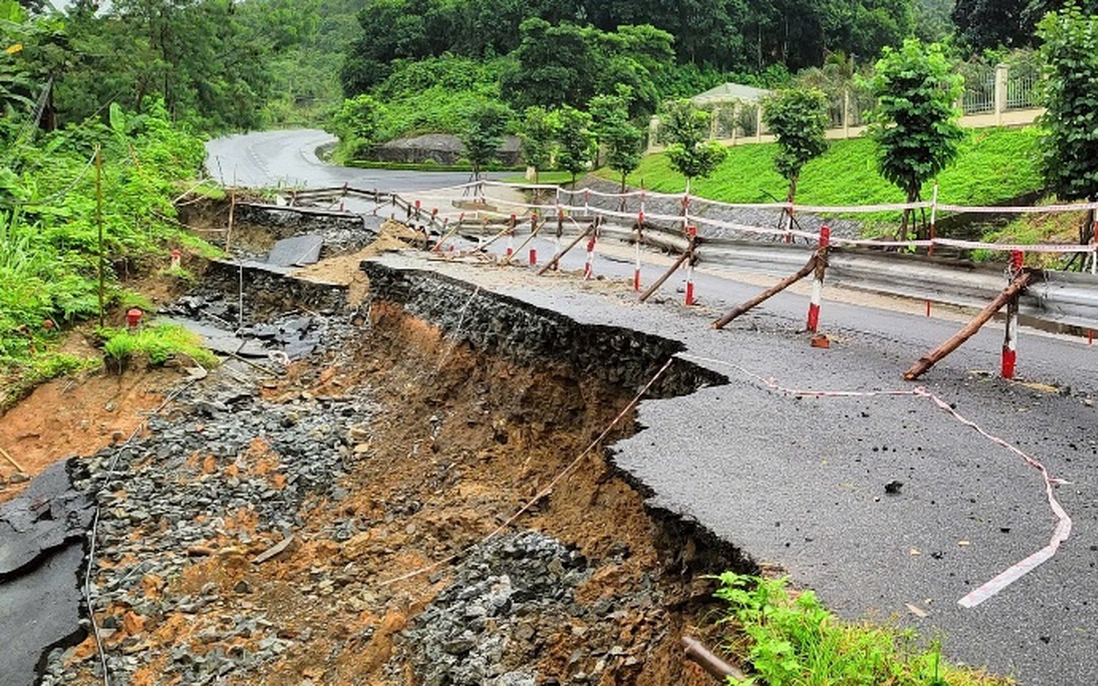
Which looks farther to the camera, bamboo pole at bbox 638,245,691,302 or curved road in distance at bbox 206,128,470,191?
curved road in distance at bbox 206,128,470,191

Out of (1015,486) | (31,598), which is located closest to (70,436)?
(31,598)

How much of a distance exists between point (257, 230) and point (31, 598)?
15.5 meters

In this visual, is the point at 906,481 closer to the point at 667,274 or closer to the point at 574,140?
the point at 667,274

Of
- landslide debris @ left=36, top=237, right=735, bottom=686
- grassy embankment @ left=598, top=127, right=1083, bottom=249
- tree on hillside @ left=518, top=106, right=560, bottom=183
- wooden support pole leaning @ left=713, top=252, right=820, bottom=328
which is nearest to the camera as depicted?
landslide debris @ left=36, top=237, right=735, bottom=686

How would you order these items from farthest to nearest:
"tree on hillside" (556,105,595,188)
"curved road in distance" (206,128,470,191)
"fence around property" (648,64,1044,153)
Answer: "curved road in distance" (206,128,470,191) → "tree on hillside" (556,105,595,188) → "fence around property" (648,64,1044,153)

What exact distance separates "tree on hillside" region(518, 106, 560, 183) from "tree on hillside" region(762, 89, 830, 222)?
13.5 metres

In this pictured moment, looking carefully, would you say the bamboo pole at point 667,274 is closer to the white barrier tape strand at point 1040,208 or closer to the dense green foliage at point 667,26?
the white barrier tape strand at point 1040,208

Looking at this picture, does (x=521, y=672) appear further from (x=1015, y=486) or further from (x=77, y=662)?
(x=77, y=662)

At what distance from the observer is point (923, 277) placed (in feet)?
23.9

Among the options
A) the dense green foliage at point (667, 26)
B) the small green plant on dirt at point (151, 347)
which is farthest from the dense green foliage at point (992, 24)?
the small green plant on dirt at point (151, 347)

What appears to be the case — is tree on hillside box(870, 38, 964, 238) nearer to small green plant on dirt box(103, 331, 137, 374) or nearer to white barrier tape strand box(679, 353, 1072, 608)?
white barrier tape strand box(679, 353, 1072, 608)

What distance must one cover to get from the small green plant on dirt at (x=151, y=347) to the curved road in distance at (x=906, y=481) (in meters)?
7.92


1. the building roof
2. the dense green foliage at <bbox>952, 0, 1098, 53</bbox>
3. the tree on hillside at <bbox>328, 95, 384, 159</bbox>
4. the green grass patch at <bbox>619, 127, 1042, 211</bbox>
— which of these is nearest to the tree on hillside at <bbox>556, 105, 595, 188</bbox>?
the green grass patch at <bbox>619, 127, 1042, 211</bbox>

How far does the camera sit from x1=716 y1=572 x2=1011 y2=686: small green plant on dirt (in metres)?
2.70
